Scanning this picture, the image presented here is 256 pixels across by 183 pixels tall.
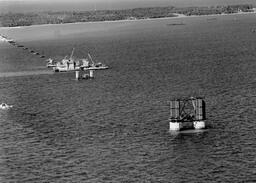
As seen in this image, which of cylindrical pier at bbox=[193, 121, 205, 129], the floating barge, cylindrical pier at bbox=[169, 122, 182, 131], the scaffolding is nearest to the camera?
cylindrical pier at bbox=[169, 122, 182, 131]

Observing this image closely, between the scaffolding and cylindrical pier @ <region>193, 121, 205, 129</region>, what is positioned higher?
the scaffolding

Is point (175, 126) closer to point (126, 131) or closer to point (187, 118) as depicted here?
point (187, 118)

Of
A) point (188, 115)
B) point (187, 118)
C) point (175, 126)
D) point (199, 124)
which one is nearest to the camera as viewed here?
point (175, 126)

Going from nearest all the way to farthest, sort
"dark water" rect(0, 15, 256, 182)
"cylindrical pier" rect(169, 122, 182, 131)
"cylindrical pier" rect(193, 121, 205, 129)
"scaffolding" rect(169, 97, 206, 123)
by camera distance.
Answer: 1. "dark water" rect(0, 15, 256, 182)
2. "cylindrical pier" rect(169, 122, 182, 131)
3. "cylindrical pier" rect(193, 121, 205, 129)
4. "scaffolding" rect(169, 97, 206, 123)

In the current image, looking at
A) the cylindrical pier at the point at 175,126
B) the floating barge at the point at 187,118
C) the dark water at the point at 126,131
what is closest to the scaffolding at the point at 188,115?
the floating barge at the point at 187,118

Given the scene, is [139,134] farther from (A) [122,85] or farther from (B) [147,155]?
(A) [122,85]

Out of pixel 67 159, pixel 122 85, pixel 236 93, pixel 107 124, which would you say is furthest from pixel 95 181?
pixel 122 85

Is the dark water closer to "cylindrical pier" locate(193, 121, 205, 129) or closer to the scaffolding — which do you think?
"cylindrical pier" locate(193, 121, 205, 129)

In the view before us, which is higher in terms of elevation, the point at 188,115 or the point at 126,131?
the point at 188,115

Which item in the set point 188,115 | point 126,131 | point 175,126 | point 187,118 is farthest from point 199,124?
point 126,131

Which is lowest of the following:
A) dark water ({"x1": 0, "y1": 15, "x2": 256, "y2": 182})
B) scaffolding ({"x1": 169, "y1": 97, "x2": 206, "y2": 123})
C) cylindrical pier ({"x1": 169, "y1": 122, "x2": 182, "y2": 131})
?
dark water ({"x1": 0, "y1": 15, "x2": 256, "y2": 182})

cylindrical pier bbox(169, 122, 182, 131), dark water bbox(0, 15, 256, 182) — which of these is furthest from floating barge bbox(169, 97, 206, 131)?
dark water bbox(0, 15, 256, 182)
